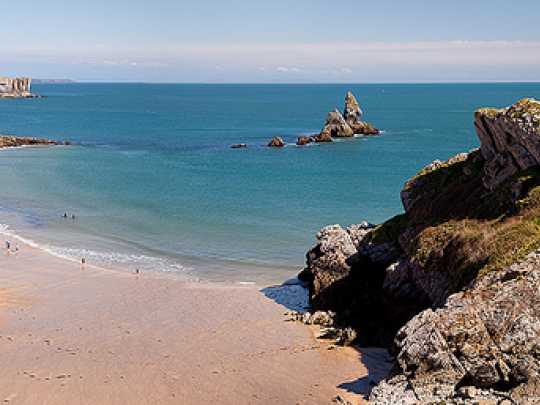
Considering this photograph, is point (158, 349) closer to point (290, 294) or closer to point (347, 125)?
point (290, 294)

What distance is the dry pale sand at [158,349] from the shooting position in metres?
23.8

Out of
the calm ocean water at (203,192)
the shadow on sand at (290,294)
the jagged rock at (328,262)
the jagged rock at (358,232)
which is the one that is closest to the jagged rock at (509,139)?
the jagged rock at (358,232)

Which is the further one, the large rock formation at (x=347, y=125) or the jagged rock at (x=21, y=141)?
the large rock formation at (x=347, y=125)

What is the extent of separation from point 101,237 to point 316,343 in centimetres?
2667

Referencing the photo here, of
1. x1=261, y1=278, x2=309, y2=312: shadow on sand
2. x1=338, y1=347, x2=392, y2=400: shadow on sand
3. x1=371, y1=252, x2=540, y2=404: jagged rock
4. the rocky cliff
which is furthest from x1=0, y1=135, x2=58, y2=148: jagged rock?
x1=371, y1=252, x2=540, y2=404: jagged rock

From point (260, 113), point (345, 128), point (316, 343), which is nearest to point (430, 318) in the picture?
point (316, 343)

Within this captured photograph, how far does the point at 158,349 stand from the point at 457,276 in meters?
13.2

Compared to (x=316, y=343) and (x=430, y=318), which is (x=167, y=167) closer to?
(x=316, y=343)

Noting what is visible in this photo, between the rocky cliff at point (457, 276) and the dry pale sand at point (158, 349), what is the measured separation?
290 cm

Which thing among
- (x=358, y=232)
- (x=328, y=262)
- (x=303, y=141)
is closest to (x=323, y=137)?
(x=303, y=141)

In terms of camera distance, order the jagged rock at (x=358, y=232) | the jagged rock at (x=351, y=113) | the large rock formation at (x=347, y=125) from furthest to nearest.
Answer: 1. the jagged rock at (x=351, y=113)
2. the large rock formation at (x=347, y=125)
3. the jagged rock at (x=358, y=232)

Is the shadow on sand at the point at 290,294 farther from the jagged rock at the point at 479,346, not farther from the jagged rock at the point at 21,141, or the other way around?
the jagged rock at the point at 21,141

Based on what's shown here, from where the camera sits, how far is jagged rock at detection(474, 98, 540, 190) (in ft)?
92.7

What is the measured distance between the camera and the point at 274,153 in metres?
97.9
